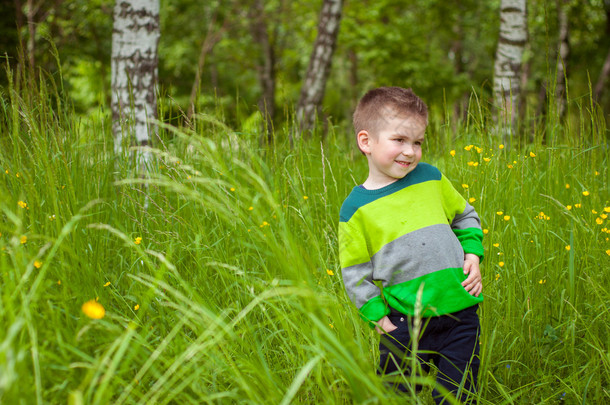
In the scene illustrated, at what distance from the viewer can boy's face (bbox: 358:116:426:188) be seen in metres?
1.58

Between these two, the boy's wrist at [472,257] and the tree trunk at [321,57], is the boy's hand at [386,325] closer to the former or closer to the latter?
the boy's wrist at [472,257]

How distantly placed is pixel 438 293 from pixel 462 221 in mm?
328

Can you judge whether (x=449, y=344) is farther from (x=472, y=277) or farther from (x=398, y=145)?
(x=398, y=145)

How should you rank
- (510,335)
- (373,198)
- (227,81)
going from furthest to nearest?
1. (227,81)
2. (510,335)
3. (373,198)

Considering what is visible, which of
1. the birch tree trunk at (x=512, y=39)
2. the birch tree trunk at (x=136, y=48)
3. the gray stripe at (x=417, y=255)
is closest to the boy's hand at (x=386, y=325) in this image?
the gray stripe at (x=417, y=255)

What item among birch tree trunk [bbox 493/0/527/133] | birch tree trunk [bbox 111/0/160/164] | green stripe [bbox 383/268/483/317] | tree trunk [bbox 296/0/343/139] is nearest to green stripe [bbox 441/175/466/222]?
green stripe [bbox 383/268/483/317]

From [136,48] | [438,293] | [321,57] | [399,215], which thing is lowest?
[438,293]

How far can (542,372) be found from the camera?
1773 millimetres

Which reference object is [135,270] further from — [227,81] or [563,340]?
[227,81]

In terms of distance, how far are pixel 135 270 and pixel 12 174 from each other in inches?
26.8

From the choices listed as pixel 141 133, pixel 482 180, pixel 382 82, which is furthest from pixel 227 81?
pixel 482 180

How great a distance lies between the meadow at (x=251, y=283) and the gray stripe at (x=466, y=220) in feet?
1.10

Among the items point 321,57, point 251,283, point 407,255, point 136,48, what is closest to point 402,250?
point 407,255

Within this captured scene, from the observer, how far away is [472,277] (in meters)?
1.61
